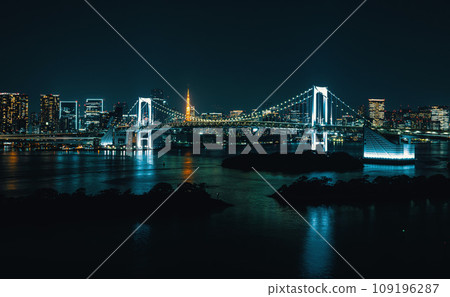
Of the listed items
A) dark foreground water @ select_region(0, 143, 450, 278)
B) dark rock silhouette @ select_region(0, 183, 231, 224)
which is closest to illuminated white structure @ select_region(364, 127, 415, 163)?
dark foreground water @ select_region(0, 143, 450, 278)

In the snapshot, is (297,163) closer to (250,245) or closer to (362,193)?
(362,193)

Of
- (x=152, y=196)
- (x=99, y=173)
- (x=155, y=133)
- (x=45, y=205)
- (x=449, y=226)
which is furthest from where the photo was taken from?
(x=155, y=133)

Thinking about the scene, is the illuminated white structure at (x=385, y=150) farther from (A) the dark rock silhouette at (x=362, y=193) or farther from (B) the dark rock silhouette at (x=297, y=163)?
(A) the dark rock silhouette at (x=362, y=193)

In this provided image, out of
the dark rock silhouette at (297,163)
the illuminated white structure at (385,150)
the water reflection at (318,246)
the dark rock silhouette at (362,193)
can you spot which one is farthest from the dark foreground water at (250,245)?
the illuminated white structure at (385,150)
